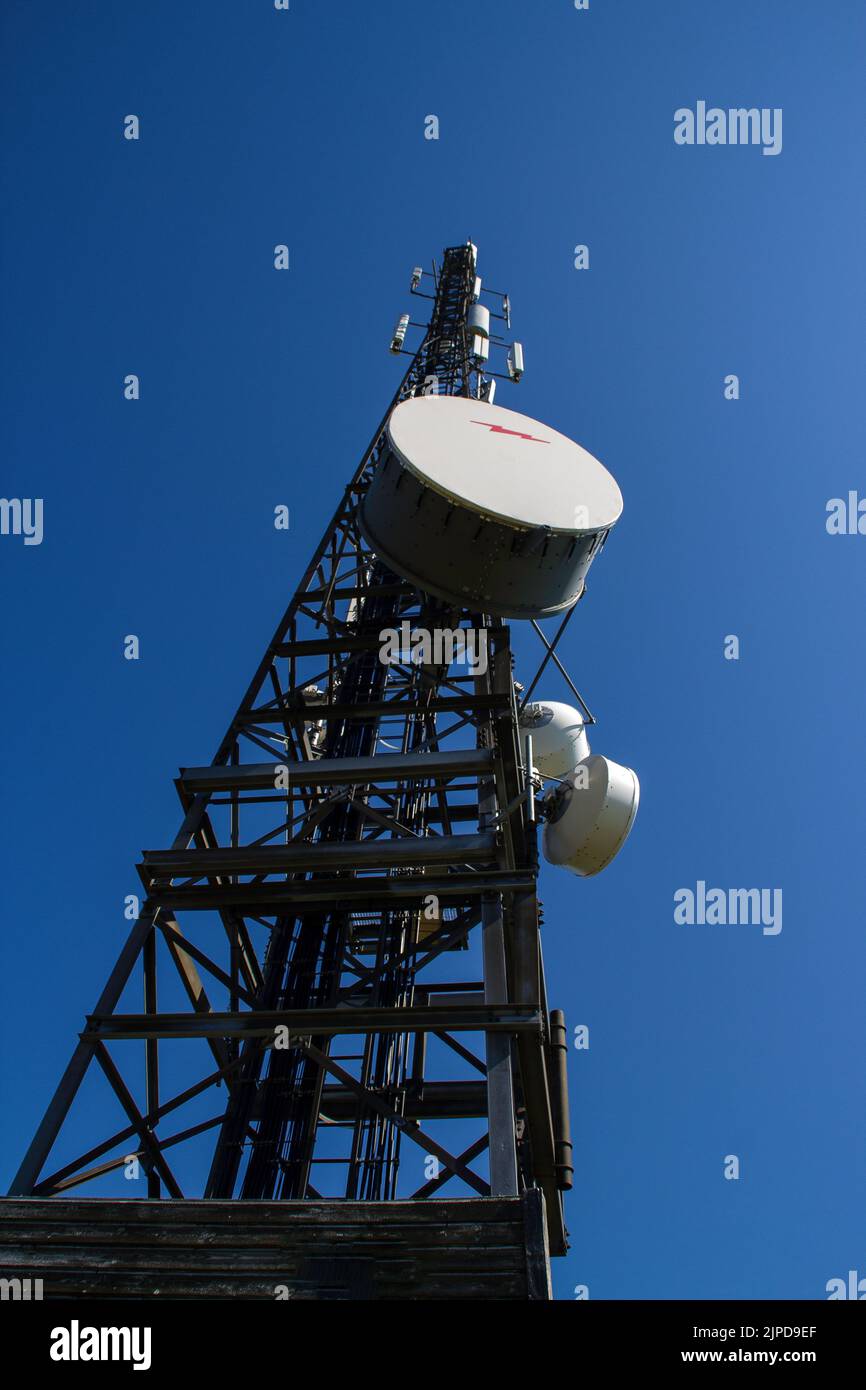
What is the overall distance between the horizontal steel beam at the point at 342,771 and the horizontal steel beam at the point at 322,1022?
370 centimetres

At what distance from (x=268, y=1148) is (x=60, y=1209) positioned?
397 cm

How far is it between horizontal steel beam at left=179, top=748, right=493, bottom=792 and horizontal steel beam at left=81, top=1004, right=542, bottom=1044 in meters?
3.70

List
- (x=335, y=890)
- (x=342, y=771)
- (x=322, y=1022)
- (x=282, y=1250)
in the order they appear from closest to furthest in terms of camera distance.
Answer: (x=282, y=1250)
(x=322, y=1022)
(x=335, y=890)
(x=342, y=771)

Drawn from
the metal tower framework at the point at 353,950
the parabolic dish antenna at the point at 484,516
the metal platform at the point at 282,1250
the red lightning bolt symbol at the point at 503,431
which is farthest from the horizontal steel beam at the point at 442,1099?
the red lightning bolt symbol at the point at 503,431

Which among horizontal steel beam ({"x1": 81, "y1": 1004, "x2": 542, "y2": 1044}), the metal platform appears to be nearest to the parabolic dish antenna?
horizontal steel beam ({"x1": 81, "y1": 1004, "x2": 542, "y2": 1044})

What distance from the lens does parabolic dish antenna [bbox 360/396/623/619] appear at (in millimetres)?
13766

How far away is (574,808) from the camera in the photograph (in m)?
15.3

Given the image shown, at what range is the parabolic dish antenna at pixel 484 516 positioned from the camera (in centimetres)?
1377

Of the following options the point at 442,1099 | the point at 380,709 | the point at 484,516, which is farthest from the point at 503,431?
the point at 442,1099

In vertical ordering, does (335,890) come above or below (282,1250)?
above

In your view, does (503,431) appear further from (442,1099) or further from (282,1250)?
(282,1250)

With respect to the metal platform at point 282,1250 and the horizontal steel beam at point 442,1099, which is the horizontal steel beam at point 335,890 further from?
the horizontal steel beam at point 442,1099

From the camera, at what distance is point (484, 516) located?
13578 mm

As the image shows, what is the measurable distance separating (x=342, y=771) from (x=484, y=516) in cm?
409
